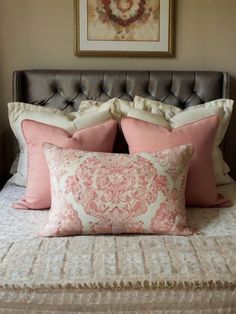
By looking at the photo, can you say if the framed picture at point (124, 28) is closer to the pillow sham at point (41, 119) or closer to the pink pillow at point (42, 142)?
the pillow sham at point (41, 119)

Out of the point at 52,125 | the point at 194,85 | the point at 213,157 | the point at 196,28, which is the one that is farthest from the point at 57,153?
the point at 196,28

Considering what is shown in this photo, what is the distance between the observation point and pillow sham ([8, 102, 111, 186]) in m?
2.12

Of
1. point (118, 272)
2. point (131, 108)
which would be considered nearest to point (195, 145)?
point (131, 108)

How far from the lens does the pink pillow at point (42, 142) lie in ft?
6.32

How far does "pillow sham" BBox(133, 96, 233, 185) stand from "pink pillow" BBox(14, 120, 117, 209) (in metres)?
0.24

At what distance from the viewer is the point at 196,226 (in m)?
1.78

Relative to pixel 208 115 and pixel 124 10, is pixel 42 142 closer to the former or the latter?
pixel 208 115

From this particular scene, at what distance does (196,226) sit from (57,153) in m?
0.66

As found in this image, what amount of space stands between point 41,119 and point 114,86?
0.57 metres

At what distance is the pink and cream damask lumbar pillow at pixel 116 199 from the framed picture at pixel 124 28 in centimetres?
112

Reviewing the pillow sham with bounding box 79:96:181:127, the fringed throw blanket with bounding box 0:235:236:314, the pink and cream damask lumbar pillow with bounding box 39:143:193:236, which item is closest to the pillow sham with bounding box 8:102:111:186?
the pillow sham with bounding box 79:96:181:127

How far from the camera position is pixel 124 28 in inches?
103

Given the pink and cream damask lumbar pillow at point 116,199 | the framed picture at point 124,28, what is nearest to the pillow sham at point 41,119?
the pink and cream damask lumbar pillow at point 116,199

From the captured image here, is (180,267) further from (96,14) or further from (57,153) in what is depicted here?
(96,14)
